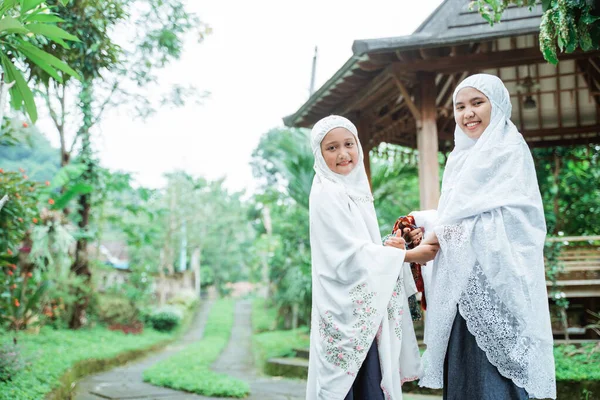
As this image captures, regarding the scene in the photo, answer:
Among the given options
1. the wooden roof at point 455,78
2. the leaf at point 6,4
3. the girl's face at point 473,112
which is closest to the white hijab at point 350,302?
the girl's face at point 473,112

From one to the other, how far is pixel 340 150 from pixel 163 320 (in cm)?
1324

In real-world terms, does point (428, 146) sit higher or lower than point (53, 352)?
higher

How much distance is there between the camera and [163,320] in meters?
14.7

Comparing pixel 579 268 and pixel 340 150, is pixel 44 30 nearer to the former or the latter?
pixel 340 150

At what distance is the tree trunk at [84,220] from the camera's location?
9.65 metres

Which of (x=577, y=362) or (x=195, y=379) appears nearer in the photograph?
(x=577, y=362)

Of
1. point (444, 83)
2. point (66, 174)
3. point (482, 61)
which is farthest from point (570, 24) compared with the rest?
point (66, 174)

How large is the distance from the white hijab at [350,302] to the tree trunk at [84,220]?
7703 millimetres

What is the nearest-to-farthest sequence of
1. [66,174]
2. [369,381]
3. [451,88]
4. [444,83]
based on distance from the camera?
[369,381]
[444,83]
[451,88]
[66,174]

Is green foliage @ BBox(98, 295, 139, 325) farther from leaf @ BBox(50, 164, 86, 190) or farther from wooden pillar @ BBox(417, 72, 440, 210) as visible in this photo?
wooden pillar @ BBox(417, 72, 440, 210)

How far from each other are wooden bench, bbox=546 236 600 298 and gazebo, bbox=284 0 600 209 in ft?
5.74

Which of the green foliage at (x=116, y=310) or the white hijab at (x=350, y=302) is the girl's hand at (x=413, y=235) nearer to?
the white hijab at (x=350, y=302)

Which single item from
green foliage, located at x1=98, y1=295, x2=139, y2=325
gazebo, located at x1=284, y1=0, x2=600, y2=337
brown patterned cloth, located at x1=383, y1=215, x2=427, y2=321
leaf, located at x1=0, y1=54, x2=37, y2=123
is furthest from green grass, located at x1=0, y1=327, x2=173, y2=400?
gazebo, located at x1=284, y1=0, x2=600, y2=337

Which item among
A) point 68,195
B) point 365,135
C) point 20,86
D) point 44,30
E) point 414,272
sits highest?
point 365,135
